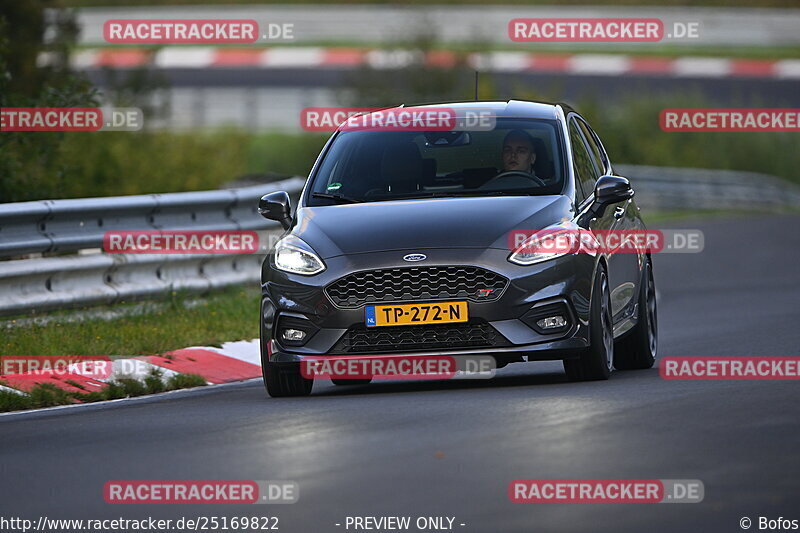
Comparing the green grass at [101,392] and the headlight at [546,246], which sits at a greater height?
the headlight at [546,246]

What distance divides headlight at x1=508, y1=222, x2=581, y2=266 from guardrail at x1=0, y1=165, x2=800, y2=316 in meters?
4.96

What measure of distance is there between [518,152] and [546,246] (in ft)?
3.94

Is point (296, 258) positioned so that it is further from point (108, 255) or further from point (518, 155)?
point (108, 255)

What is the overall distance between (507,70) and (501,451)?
3901 cm

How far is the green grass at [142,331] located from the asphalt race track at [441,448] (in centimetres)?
171

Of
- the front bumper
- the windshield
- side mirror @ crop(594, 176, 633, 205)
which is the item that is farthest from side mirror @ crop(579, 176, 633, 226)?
the front bumper

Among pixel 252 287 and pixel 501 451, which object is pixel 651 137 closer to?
pixel 252 287

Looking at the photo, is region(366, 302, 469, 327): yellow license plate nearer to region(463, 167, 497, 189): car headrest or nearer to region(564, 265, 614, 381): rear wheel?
region(564, 265, 614, 381): rear wheel

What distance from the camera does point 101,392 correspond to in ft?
37.6

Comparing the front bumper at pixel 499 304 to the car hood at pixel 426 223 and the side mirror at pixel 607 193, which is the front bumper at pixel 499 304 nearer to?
the car hood at pixel 426 223

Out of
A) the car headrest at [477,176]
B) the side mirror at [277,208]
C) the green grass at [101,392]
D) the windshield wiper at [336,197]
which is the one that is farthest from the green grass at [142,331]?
the car headrest at [477,176]

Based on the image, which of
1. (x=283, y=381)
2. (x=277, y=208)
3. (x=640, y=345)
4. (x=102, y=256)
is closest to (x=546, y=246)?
(x=283, y=381)

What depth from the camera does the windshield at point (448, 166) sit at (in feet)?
36.8

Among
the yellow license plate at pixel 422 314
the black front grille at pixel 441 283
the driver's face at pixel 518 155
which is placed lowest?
the yellow license plate at pixel 422 314
